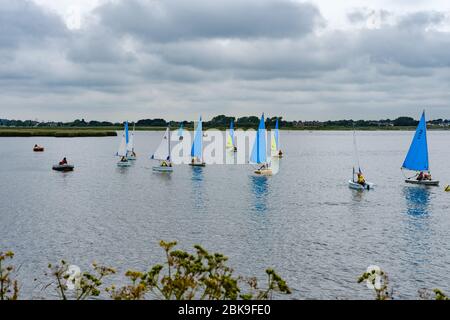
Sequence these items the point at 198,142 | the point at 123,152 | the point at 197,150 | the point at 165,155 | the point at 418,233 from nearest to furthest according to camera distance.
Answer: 1. the point at 418,233
2. the point at 165,155
3. the point at 198,142
4. the point at 197,150
5. the point at 123,152

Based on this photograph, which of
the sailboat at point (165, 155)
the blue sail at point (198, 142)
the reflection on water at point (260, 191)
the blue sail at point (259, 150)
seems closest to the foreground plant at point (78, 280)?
the reflection on water at point (260, 191)

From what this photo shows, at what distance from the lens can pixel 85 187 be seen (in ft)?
255

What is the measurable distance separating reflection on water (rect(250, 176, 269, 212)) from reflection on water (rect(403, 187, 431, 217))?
17513mm

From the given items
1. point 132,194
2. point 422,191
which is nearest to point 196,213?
point 132,194

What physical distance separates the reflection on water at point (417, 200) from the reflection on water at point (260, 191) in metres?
17.5

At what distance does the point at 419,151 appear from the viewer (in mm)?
76562

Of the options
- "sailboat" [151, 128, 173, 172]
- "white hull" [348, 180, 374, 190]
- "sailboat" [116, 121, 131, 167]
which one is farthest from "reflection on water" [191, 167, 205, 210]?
"white hull" [348, 180, 374, 190]

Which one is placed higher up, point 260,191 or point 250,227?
point 260,191

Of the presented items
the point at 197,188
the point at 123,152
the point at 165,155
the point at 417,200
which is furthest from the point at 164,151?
the point at 417,200

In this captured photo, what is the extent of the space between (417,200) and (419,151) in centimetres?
1431

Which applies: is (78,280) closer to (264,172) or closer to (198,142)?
(264,172)

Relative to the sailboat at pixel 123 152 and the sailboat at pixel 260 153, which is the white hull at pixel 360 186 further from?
the sailboat at pixel 123 152

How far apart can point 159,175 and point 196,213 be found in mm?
42289

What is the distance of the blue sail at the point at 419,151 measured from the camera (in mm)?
75438
